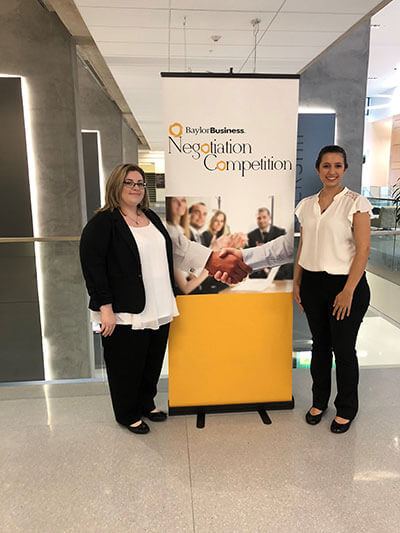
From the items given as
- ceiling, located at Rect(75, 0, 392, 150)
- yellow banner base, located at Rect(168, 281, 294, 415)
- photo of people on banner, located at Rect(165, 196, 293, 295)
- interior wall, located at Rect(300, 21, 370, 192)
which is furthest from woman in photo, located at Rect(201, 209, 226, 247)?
interior wall, located at Rect(300, 21, 370, 192)

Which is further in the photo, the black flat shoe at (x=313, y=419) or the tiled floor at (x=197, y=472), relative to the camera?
the black flat shoe at (x=313, y=419)

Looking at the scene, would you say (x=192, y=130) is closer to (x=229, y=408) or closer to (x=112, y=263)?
(x=112, y=263)

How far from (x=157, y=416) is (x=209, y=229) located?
1.19 m

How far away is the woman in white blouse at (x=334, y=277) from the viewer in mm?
2221

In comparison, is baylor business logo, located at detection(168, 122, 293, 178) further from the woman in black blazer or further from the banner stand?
the banner stand

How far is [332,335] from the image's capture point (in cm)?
240

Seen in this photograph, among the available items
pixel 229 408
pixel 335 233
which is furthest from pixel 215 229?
pixel 229 408

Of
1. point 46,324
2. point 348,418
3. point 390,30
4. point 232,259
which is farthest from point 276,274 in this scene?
point 390,30

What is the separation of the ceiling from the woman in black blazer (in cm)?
237

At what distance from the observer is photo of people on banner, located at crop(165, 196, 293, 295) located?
2408mm

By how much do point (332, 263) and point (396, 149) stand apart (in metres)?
14.0

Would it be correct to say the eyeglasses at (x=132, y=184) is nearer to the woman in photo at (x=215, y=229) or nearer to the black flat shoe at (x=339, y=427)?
the woman in photo at (x=215, y=229)

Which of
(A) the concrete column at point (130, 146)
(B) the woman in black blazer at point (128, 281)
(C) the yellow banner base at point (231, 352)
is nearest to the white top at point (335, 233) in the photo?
(C) the yellow banner base at point (231, 352)

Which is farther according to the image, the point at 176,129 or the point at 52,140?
the point at 52,140
